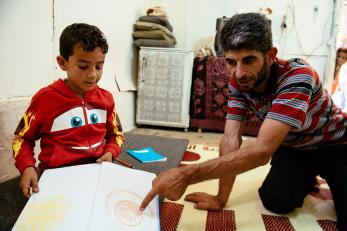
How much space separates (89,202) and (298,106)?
64 centimetres

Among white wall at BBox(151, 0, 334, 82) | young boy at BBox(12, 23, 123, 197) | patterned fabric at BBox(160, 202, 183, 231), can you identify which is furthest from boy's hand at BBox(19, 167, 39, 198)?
white wall at BBox(151, 0, 334, 82)

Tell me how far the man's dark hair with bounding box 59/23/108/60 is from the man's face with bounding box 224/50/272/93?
398mm

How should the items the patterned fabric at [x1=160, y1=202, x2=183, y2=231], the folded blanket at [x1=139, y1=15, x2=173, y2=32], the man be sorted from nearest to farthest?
the man, the patterned fabric at [x1=160, y1=202, x2=183, y2=231], the folded blanket at [x1=139, y1=15, x2=173, y2=32]

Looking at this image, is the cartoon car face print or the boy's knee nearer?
the cartoon car face print

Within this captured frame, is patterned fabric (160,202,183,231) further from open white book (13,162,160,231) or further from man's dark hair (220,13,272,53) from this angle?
man's dark hair (220,13,272,53)

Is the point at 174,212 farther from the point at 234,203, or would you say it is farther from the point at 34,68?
the point at 34,68

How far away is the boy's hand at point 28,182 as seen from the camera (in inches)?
29.6

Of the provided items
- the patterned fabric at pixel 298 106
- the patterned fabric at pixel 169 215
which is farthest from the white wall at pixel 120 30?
the patterned fabric at pixel 298 106

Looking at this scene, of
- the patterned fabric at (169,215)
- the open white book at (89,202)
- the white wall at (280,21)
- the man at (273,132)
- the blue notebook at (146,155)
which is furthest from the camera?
the white wall at (280,21)

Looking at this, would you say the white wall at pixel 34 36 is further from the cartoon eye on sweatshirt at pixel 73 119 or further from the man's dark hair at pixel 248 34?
the man's dark hair at pixel 248 34

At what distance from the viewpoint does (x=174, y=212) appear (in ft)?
3.74

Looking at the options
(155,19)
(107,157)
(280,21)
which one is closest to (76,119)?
(107,157)

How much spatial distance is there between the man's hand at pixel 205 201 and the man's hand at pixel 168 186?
44cm

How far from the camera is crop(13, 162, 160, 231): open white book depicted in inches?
25.9
